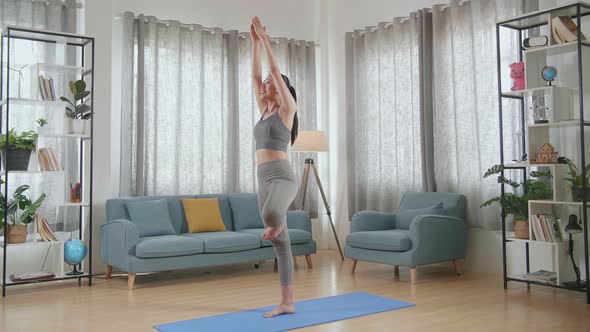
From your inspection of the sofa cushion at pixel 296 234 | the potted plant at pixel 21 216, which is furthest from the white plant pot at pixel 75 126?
the sofa cushion at pixel 296 234

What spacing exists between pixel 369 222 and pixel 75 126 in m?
2.98

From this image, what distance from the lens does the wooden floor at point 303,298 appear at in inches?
147

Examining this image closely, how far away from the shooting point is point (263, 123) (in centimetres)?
383

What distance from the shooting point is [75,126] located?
5.27 metres

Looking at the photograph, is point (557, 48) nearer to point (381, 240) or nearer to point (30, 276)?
point (381, 240)

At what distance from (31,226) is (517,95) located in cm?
447

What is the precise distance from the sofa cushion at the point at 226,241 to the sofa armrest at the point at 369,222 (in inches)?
40.2

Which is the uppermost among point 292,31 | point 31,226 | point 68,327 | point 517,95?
point 292,31

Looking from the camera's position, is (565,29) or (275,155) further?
(565,29)

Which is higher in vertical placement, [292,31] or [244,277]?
[292,31]

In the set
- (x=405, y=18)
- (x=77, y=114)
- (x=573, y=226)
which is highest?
(x=405, y=18)

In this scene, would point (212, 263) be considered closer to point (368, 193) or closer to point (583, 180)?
point (368, 193)

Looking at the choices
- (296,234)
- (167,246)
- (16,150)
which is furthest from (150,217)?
(296,234)

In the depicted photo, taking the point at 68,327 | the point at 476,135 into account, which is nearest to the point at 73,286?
the point at 68,327
